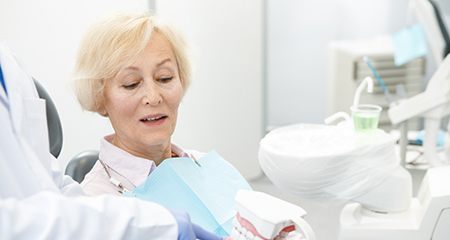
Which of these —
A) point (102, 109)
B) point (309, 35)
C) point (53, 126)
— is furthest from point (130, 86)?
point (309, 35)

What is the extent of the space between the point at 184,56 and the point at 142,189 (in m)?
0.37

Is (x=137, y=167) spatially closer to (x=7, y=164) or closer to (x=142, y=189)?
(x=142, y=189)

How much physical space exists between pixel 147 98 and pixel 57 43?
3.45 feet

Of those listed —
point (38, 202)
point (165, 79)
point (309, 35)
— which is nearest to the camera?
point (38, 202)

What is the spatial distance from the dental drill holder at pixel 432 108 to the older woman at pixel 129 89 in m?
1.15

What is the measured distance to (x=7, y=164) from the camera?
2.49ft

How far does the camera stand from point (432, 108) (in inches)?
82.1

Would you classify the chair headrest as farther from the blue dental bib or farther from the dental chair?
the blue dental bib

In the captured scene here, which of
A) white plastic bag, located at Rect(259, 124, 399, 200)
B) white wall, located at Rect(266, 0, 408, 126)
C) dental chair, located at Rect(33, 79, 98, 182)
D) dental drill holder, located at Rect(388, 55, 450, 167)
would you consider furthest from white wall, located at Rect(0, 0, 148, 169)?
white wall, located at Rect(266, 0, 408, 126)

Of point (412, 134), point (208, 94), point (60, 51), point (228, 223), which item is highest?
point (60, 51)

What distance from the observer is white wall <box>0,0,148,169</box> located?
6.64ft

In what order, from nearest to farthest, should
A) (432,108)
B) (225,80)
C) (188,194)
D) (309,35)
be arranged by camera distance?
1. (188,194)
2. (432,108)
3. (225,80)
4. (309,35)

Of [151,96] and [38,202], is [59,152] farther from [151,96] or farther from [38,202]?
[38,202]

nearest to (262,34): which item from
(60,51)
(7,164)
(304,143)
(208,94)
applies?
(208,94)
